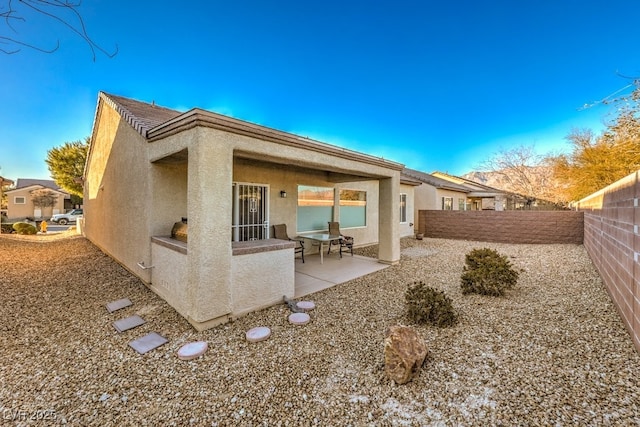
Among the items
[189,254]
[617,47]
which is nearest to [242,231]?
[189,254]

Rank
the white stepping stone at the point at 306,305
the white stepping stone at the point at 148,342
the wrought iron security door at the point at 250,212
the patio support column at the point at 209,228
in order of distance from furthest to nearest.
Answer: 1. the wrought iron security door at the point at 250,212
2. the white stepping stone at the point at 306,305
3. the patio support column at the point at 209,228
4. the white stepping stone at the point at 148,342

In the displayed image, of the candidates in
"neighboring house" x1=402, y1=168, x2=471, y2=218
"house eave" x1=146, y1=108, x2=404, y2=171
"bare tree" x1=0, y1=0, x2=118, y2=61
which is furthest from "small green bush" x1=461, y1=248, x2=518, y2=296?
"neighboring house" x1=402, y1=168, x2=471, y2=218

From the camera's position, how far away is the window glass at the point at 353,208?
10.9 meters

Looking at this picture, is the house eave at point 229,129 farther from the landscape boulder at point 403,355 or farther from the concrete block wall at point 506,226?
the concrete block wall at point 506,226

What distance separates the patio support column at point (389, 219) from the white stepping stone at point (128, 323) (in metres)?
6.30

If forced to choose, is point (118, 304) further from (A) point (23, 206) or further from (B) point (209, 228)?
(A) point (23, 206)

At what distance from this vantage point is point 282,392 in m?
2.74

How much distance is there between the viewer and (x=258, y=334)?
12.6 ft

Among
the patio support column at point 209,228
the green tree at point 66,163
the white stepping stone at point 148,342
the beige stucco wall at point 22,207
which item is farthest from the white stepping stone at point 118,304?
the beige stucco wall at point 22,207

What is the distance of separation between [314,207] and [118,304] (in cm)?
630

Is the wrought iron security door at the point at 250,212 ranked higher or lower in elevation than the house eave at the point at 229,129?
lower

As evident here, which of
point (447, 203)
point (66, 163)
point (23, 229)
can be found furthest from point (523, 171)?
point (66, 163)

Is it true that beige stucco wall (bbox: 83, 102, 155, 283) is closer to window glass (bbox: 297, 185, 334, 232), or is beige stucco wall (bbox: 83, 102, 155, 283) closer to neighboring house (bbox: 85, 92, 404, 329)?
neighboring house (bbox: 85, 92, 404, 329)

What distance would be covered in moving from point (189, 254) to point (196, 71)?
8.55 meters
